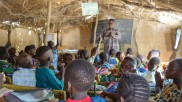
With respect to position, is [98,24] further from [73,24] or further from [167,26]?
[167,26]

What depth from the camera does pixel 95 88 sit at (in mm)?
4066

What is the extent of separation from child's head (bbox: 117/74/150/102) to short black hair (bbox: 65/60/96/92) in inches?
10.6

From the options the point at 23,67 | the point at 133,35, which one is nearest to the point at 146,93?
the point at 23,67

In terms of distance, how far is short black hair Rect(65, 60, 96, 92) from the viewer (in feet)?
7.62

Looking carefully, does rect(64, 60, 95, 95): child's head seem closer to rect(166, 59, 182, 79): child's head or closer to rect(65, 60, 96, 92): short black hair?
rect(65, 60, 96, 92): short black hair

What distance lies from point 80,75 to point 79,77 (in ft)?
0.06

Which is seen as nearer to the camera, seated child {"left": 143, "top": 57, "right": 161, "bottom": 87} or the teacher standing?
seated child {"left": 143, "top": 57, "right": 161, "bottom": 87}

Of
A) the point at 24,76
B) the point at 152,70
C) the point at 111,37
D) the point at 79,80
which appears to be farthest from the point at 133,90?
the point at 111,37

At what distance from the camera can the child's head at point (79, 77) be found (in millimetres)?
2322

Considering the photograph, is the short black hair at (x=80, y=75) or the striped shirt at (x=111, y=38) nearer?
the short black hair at (x=80, y=75)

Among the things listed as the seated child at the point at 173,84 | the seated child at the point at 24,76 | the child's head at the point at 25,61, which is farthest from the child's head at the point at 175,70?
the child's head at the point at 25,61

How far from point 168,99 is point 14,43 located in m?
11.7

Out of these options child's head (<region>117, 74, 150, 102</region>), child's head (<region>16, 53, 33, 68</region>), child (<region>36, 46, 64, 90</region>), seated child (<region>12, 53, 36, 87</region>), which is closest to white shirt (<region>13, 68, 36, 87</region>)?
seated child (<region>12, 53, 36, 87</region>)

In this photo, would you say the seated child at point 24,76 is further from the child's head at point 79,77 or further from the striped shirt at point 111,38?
the striped shirt at point 111,38
